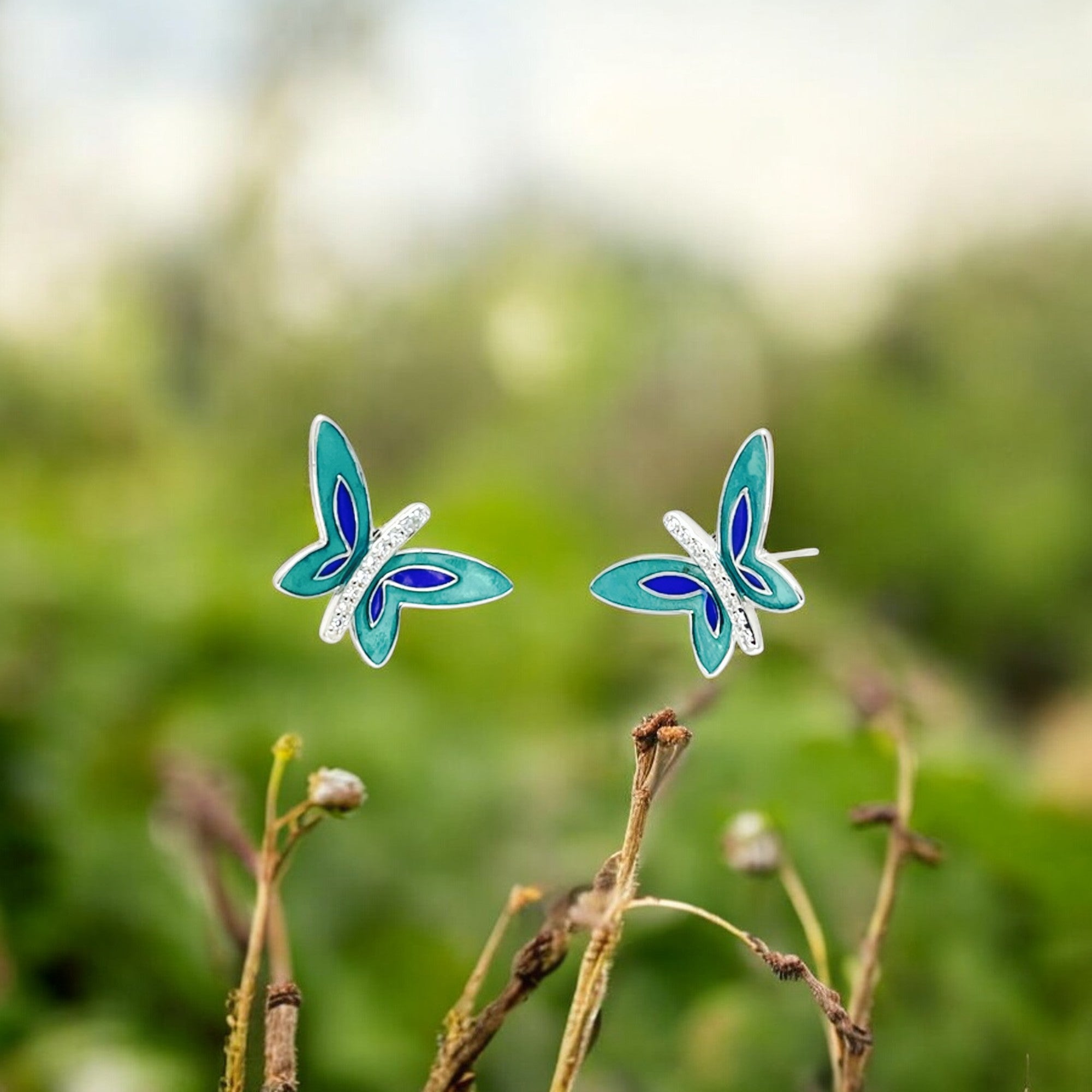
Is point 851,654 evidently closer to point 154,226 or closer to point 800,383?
point 800,383

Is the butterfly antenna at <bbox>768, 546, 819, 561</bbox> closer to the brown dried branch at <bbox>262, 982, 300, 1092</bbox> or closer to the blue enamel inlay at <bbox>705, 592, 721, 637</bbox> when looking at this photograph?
the blue enamel inlay at <bbox>705, 592, 721, 637</bbox>

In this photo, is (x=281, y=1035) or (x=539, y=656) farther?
(x=539, y=656)

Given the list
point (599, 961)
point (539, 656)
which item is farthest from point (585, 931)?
point (539, 656)

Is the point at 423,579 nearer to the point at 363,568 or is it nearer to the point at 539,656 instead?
the point at 363,568

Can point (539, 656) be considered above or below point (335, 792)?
below

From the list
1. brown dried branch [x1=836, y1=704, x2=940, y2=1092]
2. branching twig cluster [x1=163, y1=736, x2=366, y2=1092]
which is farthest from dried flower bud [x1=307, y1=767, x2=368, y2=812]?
brown dried branch [x1=836, y1=704, x2=940, y2=1092]

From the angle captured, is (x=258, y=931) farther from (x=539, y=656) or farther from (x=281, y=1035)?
(x=539, y=656)

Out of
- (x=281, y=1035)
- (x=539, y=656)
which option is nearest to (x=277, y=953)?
(x=281, y=1035)
